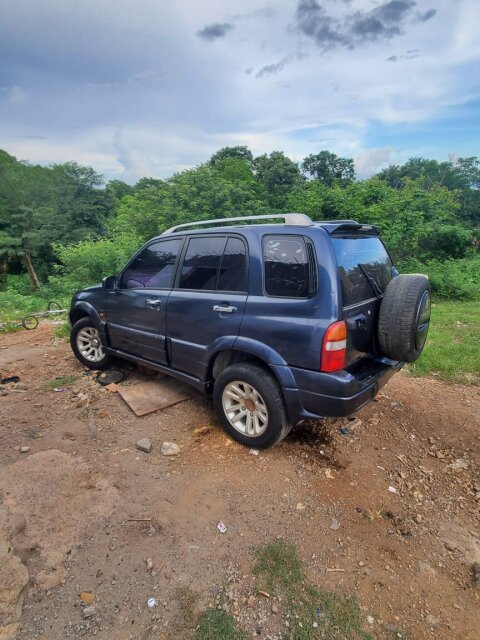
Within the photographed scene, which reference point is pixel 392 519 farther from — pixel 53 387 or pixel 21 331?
pixel 21 331

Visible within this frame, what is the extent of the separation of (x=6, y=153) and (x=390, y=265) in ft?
117

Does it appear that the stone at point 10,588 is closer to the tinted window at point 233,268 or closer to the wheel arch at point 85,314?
the tinted window at point 233,268

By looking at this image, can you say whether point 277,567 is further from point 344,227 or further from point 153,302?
point 153,302

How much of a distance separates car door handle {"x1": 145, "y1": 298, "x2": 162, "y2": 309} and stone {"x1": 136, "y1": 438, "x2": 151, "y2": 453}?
4.18ft

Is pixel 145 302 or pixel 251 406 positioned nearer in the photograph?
pixel 251 406

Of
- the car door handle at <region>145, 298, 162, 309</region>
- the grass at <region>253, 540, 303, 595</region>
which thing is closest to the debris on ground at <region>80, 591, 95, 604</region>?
the grass at <region>253, 540, 303, 595</region>

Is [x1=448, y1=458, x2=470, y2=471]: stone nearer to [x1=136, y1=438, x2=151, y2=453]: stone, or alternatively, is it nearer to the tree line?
[x1=136, y1=438, x2=151, y2=453]: stone

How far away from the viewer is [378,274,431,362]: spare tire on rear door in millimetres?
2598

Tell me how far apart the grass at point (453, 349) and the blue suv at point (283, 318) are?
1.89m

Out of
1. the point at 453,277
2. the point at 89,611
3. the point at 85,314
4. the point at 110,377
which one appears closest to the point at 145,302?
the point at 110,377

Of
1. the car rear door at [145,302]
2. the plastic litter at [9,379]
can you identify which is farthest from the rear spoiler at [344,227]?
the plastic litter at [9,379]

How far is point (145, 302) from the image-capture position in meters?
3.58

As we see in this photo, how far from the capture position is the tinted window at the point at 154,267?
3.45 metres

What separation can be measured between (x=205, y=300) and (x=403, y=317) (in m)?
1.59
